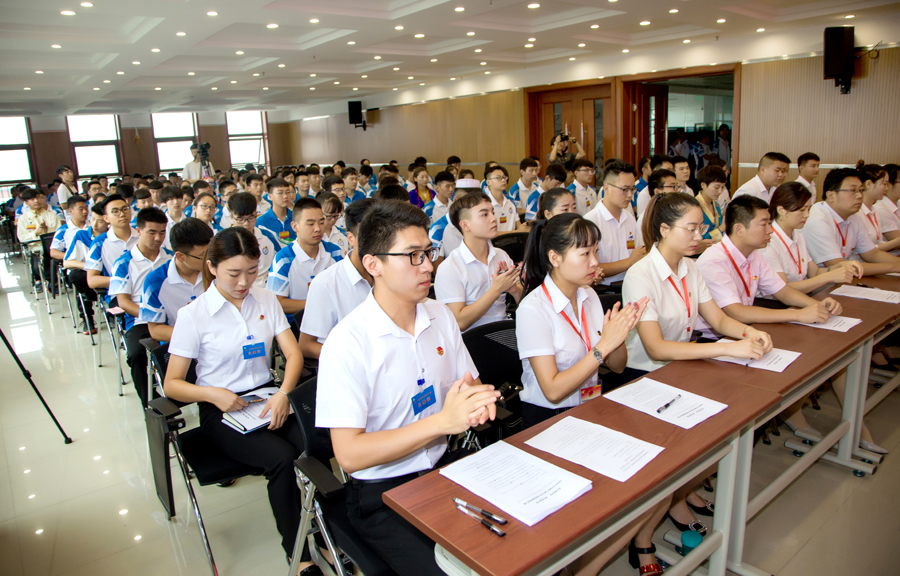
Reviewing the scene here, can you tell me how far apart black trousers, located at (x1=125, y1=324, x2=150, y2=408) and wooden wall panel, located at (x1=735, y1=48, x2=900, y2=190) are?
879cm

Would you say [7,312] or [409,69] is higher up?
[409,69]

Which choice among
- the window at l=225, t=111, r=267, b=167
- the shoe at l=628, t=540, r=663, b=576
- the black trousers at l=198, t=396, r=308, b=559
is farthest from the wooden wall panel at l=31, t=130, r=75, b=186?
the shoe at l=628, t=540, r=663, b=576

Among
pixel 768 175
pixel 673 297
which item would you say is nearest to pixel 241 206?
pixel 673 297

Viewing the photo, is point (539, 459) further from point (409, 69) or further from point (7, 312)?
point (409, 69)

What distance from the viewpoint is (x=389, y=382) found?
176 cm

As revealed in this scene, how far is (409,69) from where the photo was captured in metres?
11.8

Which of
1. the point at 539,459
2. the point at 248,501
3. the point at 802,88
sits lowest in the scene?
the point at 248,501

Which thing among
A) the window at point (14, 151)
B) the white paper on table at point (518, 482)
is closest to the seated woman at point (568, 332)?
the white paper on table at point (518, 482)

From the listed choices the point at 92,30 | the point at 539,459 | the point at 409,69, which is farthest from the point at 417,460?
the point at 409,69

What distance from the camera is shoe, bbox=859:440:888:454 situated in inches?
118

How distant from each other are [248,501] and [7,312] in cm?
592

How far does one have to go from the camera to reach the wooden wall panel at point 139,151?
59.5 ft

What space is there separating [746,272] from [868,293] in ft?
2.53

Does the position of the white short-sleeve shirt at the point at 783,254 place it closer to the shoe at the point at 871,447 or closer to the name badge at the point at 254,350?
the shoe at the point at 871,447
